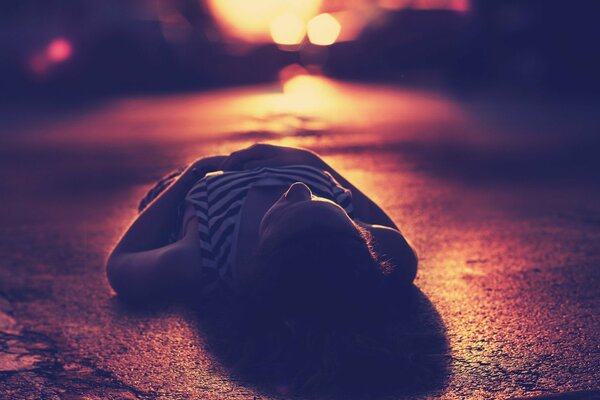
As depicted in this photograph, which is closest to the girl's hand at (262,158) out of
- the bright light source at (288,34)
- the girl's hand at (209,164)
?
the girl's hand at (209,164)

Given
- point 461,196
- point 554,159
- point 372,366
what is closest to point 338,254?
point 372,366

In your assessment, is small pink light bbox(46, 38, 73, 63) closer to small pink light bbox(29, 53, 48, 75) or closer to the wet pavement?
small pink light bbox(29, 53, 48, 75)

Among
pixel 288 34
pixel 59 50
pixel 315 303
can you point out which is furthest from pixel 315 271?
pixel 288 34

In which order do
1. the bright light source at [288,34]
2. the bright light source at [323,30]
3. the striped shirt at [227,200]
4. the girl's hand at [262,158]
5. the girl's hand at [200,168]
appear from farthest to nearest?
the bright light source at [288,34]
the bright light source at [323,30]
the girl's hand at [200,168]
the girl's hand at [262,158]
the striped shirt at [227,200]

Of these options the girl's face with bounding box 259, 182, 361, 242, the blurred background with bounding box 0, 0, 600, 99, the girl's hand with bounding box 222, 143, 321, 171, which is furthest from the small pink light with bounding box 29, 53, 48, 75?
the girl's face with bounding box 259, 182, 361, 242

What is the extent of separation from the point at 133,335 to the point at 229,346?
0.47 m

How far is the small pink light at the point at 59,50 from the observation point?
17.4m

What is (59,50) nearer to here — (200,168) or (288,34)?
(288,34)

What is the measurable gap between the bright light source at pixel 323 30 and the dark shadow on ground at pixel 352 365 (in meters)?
19.7

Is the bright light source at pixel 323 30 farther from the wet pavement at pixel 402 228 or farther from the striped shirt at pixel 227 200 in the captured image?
the striped shirt at pixel 227 200

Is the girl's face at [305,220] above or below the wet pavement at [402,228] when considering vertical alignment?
above

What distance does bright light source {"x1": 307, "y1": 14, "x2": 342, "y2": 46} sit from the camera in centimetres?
2297

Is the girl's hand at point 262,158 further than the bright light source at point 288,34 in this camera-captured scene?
No

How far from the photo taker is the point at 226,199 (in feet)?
11.9
